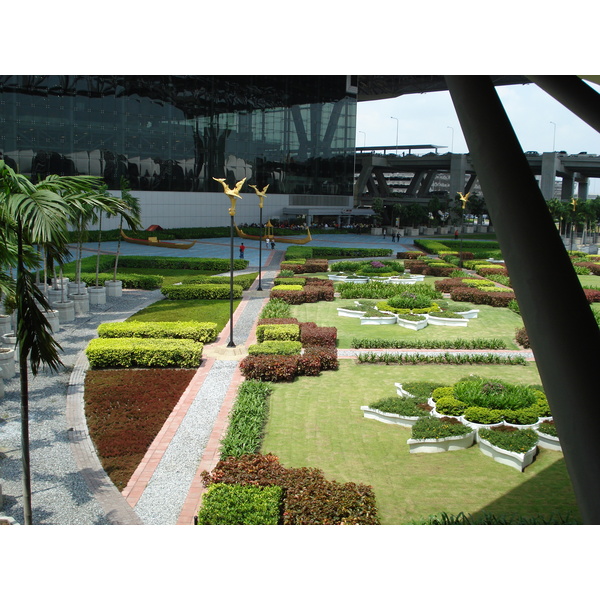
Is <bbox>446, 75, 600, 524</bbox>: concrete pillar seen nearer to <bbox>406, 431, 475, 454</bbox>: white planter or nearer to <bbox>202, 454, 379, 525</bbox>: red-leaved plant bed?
<bbox>202, 454, 379, 525</bbox>: red-leaved plant bed

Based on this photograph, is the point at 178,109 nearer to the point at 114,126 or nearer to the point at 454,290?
the point at 114,126

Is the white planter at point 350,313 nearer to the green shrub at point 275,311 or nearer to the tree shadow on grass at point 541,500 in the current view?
the green shrub at point 275,311

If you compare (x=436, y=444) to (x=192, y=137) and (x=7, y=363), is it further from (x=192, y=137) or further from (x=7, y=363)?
(x=192, y=137)

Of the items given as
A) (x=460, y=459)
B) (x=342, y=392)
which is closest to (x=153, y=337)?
(x=342, y=392)

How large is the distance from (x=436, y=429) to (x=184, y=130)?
154 ft

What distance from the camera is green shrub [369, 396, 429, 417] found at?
12445 millimetres

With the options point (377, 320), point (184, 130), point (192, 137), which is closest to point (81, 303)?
point (377, 320)

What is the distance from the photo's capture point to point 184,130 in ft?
176

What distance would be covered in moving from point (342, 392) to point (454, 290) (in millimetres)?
13490

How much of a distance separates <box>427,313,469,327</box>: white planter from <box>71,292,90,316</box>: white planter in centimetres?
1208

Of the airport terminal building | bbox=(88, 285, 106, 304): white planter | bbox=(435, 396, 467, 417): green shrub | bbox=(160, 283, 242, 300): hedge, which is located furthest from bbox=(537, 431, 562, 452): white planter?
the airport terminal building

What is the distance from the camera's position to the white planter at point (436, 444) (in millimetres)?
11234

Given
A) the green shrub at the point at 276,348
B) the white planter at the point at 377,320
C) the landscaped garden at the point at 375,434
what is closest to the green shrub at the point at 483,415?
the landscaped garden at the point at 375,434

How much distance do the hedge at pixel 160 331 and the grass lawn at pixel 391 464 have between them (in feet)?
14.0
